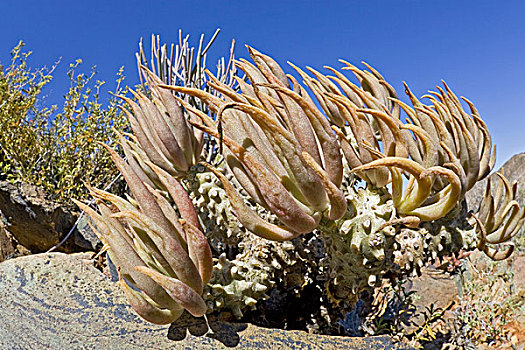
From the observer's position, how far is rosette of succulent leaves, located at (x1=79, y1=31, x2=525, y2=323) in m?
1.26

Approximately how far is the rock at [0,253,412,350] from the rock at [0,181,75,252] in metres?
1.75

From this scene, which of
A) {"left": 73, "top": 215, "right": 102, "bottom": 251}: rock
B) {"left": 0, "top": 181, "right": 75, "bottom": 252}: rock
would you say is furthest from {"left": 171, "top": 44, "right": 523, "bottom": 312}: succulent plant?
{"left": 0, "top": 181, "right": 75, "bottom": 252}: rock

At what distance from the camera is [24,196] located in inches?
131

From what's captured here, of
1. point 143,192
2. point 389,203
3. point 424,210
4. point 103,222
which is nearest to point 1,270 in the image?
point 103,222

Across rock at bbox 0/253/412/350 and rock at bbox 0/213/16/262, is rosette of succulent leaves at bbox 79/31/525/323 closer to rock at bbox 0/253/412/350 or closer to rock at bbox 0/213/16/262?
rock at bbox 0/253/412/350

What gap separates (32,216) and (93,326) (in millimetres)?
2234

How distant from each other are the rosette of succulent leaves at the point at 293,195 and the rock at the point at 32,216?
1.98 metres

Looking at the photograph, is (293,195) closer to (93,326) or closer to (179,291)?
(179,291)

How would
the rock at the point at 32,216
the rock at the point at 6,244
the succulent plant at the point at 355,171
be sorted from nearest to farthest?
the succulent plant at the point at 355,171 < the rock at the point at 6,244 < the rock at the point at 32,216

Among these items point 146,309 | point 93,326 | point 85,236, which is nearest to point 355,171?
point 146,309

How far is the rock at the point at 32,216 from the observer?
3.32m

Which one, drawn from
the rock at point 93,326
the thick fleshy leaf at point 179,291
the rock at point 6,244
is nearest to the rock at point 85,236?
the rock at point 6,244

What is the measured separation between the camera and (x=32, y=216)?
334 cm

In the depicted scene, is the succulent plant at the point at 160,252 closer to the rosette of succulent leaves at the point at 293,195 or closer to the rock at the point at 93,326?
the rosette of succulent leaves at the point at 293,195
